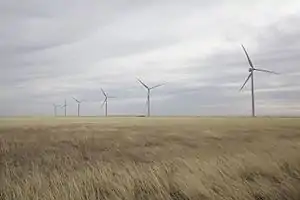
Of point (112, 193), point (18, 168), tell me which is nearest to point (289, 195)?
point (112, 193)

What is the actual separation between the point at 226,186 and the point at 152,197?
1.52 metres

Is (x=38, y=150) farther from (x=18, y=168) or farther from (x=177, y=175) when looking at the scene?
(x=177, y=175)

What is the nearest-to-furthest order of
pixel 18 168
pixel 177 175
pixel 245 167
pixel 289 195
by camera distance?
pixel 289 195, pixel 177 175, pixel 245 167, pixel 18 168

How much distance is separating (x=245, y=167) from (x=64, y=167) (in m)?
5.32

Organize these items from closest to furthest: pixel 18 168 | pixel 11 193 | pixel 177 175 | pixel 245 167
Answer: pixel 11 193
pixel 177 175
pixel 245 167
pixel 18 168

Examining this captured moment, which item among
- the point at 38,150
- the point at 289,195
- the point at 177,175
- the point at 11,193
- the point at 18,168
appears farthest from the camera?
the point at 38,150

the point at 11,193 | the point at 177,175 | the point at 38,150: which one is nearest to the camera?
the point at 11,193

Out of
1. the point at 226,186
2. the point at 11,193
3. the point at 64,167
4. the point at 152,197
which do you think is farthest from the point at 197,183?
the point at 64,167

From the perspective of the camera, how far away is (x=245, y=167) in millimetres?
11367

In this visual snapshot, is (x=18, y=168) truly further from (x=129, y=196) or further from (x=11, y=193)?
(x=129, y=196)

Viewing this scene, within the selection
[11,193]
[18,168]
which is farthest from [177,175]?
[18,168]

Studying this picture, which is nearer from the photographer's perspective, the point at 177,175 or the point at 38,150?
the point at 177,175

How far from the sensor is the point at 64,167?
44.1 feet

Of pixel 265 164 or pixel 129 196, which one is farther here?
pixel 265 164
